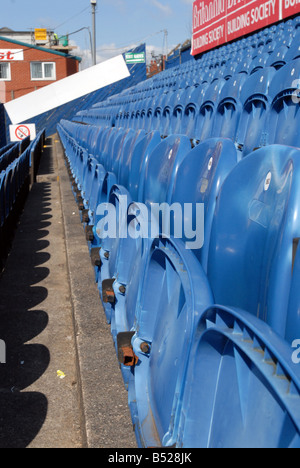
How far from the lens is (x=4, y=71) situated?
64.5ft

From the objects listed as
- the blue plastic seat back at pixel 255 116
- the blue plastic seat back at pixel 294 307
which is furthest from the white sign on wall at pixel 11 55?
the blue plastic seat back at pixel 294 307

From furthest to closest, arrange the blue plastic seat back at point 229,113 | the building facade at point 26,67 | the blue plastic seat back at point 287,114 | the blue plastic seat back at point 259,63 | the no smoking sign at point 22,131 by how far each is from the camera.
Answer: the building facade at point 26,67 < the no smoking sign at point 22,131 < the blue plastic seat back at point 259,63 < the blue plastic seat back at point 229,113 < the blue plastic seat back at point 287,114

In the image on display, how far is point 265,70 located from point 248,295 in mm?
2014

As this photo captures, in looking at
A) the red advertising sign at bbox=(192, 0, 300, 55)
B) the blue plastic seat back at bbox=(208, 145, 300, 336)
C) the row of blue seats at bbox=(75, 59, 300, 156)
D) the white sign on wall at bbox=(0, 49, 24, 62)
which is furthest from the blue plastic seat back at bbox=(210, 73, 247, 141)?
the white sign on wall at bbox=(0, 49, 24, 62)

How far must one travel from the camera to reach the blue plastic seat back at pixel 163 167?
1.38 metres

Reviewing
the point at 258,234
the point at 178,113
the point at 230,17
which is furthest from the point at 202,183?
the point at 230,17

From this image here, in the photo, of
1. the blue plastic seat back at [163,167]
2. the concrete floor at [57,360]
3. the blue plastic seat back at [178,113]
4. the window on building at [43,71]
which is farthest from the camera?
the window on building at [43,71]

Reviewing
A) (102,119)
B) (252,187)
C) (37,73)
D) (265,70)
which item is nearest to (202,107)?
(265,70)

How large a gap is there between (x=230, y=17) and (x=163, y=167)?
8.51 metres

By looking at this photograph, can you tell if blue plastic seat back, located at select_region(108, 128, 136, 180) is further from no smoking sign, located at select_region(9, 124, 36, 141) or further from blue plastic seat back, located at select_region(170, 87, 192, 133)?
no smoking sign, located at select_region(9, 124, 36, 141)

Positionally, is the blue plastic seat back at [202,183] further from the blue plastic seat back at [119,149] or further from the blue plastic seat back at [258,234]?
the blue plastic seat back at [119,149]

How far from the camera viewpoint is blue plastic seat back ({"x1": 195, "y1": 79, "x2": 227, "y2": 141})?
280cm

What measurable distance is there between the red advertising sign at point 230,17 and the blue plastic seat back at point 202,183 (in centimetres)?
606

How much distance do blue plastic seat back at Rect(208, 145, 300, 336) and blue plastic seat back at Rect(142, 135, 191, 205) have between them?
48 centimetres
